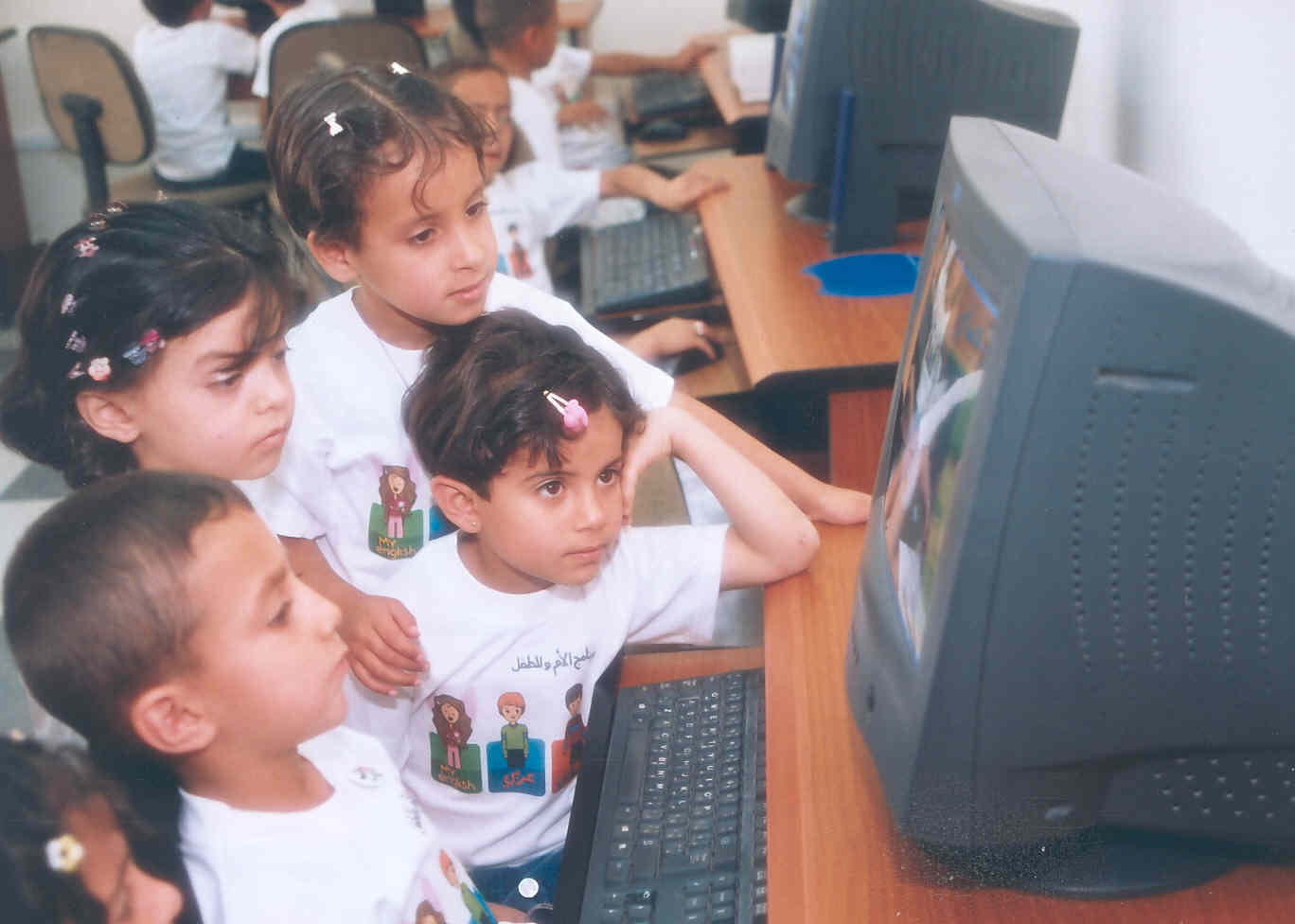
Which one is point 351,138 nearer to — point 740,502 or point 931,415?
point 740,502

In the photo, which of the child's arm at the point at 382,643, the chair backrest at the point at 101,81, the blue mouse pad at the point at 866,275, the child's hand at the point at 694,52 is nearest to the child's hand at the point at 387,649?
the child's arm at the point at 382,643

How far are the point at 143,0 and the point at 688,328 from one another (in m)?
2.57

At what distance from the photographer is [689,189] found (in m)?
2.19

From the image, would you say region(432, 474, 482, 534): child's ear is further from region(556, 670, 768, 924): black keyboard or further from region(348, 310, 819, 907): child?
region(556, 670, 768, 924): black keyboard

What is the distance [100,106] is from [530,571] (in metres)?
2.87

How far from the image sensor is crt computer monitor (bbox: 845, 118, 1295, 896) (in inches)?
23.6

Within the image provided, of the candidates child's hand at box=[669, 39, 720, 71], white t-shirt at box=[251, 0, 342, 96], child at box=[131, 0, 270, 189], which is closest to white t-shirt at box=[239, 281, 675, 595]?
white t-shirt at box=[251, 0, 342, 96]

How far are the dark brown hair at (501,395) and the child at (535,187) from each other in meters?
1.02

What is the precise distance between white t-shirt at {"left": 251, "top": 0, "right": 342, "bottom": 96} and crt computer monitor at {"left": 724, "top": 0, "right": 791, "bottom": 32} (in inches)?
43.8

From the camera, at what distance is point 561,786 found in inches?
45.2

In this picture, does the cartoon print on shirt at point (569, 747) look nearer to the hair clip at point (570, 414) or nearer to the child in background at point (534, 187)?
the hair clip at point (570, 414)

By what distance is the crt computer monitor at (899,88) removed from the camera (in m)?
1.56

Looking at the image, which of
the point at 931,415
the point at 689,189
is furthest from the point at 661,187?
the point at 931,415

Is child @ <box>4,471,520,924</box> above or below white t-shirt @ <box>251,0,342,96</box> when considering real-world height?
above
